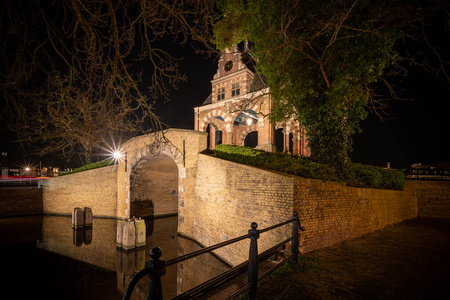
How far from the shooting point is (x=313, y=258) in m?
4.55

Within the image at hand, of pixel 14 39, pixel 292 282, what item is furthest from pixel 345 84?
pixel 14 39

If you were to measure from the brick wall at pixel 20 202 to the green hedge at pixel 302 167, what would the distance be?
1698 centimetres

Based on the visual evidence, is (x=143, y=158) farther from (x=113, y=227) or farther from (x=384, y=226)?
(x=384, y=226)

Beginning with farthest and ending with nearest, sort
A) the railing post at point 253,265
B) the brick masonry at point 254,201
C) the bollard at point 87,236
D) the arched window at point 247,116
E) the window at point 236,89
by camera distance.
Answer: the window at point 236,89 → the arched window at point 247,116 → the bollard at point 87,236 → the brick masonry at point 254,201 → the railing post at point 253,265

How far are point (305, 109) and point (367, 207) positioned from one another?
418 centimetres

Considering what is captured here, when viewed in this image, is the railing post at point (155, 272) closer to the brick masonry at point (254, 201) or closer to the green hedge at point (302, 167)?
the brick masonry at point (254, 201)

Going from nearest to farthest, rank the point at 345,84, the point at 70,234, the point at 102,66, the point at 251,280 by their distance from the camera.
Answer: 1. the point at 251,280
2. the point at 102,66
3. the point at 345,84
4. the point at 70,234

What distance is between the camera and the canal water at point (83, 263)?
6.06m

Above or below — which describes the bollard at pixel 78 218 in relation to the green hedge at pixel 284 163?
below

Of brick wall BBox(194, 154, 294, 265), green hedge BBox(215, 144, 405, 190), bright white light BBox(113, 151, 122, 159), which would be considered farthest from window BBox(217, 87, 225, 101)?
brick wall BBox(194, 154, 294, 265)

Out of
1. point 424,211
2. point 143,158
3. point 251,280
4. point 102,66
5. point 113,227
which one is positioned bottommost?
point 113,227

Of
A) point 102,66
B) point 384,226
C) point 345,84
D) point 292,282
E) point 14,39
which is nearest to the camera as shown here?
point 14,39

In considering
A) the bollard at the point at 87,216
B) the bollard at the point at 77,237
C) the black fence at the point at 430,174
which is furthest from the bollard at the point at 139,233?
the black fence at the point at 430,174

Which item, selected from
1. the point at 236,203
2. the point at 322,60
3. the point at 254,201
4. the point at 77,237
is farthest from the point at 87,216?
the point at 322,60
